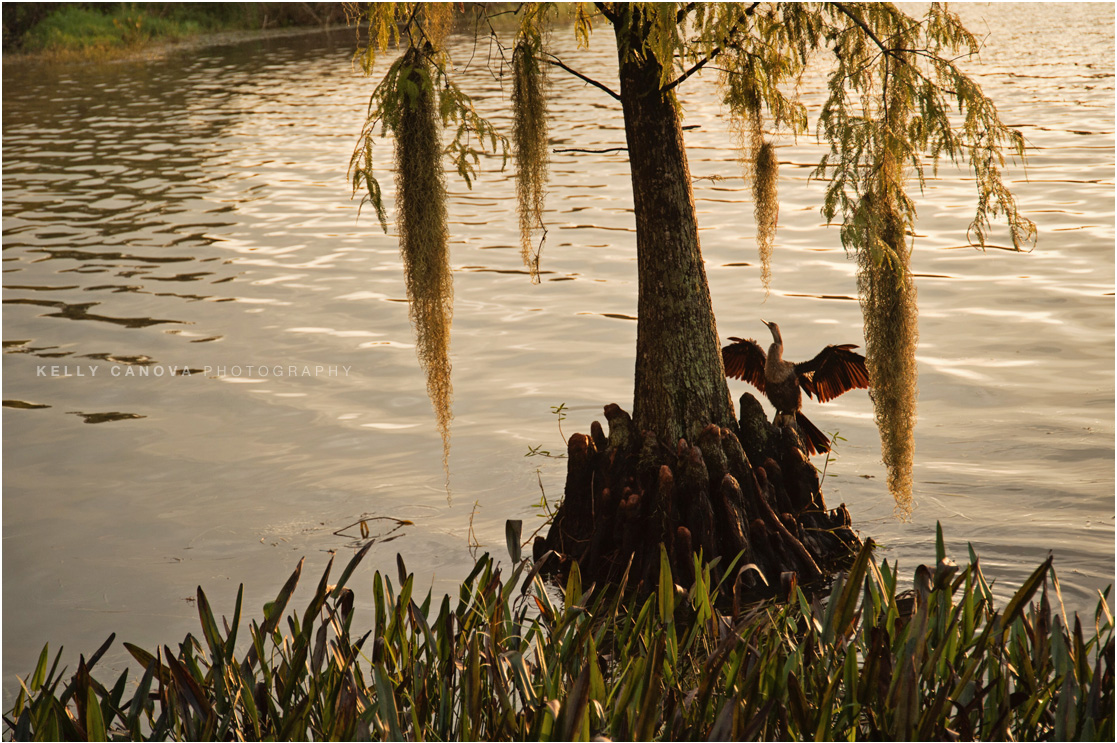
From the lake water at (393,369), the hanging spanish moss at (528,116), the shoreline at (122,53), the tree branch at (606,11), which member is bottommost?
the lake water at (393,369)

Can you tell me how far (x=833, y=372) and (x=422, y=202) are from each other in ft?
8.92

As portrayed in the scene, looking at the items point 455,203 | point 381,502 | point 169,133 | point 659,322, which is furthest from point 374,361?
point 169,133

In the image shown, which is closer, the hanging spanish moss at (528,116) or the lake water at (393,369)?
the hanging spanish moss at (528,116)

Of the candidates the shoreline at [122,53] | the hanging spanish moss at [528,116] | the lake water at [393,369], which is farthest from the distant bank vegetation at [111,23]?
the hanging spanish moss at [528,116]

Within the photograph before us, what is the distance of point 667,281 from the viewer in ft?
18.1

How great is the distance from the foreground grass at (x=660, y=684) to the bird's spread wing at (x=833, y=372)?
6.58ft

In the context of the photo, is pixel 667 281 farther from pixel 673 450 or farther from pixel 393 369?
pixel 393 369

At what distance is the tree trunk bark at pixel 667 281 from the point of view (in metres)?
5.43

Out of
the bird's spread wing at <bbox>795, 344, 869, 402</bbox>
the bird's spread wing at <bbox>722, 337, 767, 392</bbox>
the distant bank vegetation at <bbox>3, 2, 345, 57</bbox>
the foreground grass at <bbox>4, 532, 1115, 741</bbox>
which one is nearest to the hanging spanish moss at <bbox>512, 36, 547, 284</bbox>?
the bird's spread wing at <bbox>722, 337, 767, 392</bbox>

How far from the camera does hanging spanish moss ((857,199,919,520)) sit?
5039mm

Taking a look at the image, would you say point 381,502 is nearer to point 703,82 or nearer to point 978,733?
point 978,733

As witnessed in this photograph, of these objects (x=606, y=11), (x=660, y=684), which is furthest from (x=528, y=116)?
(x=660, y=684)

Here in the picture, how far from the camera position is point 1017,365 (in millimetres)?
9234

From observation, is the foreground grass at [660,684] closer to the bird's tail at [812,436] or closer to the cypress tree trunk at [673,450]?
the cypress tree trunk at [673,450]
